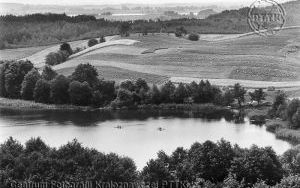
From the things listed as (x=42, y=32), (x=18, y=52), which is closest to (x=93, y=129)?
(x=18, y=52)

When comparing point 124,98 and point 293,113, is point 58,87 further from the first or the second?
point 293,113

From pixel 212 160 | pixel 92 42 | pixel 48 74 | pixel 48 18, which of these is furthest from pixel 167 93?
pixel 48 18

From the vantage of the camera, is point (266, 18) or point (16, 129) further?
point (266, 18)

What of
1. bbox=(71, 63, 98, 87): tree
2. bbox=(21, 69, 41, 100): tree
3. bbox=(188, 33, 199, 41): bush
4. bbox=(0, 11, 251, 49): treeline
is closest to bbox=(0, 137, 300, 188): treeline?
bbox=(71, 63, 98, 87): tree

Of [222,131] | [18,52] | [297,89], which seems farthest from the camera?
[18,52]

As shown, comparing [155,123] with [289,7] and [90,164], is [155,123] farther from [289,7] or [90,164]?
[289,7]

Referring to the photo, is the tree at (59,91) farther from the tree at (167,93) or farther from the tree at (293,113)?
the tree at (293,113)
